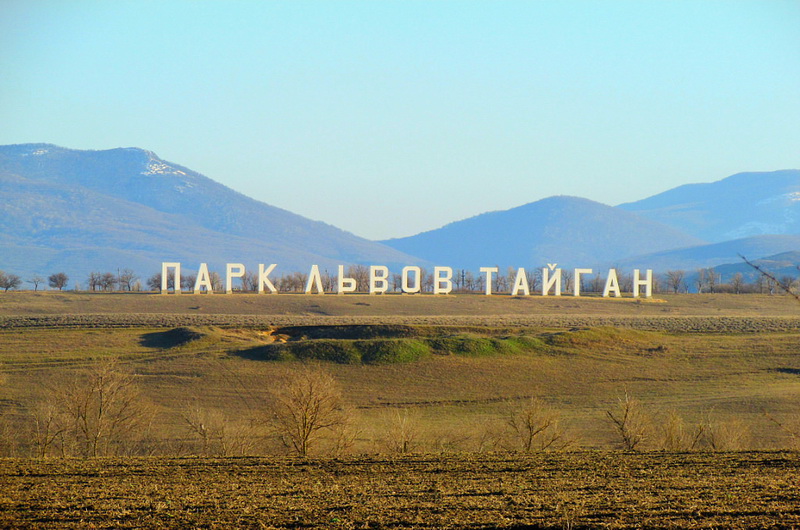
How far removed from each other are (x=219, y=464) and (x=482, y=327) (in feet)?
198

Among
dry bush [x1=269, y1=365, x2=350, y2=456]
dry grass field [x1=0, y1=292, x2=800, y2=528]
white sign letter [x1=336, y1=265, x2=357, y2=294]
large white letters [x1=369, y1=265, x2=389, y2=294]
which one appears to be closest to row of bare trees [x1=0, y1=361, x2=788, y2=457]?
dry bush [x1=269, y1=365, x2=350, y2=456]

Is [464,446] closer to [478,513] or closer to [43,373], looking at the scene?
[478,513]

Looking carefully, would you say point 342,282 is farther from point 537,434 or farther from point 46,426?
point 46,426

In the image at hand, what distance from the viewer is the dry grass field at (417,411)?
80.0 feet

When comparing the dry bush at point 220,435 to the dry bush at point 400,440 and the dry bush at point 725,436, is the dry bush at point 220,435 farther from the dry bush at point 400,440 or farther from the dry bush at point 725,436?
the dry bush at point 725,436

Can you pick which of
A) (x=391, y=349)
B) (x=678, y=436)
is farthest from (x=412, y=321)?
(x=678, y=436)

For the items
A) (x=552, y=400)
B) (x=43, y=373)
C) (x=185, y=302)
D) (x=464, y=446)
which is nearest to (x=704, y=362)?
(x=552, y=400)

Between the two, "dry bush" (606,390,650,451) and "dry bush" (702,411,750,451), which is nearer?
"dry bush" (702,411,750,451)

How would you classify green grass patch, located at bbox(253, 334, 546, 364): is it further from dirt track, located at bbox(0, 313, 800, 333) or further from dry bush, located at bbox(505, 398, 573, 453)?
dry bush, located at bbox(505, 398, 573, 453)

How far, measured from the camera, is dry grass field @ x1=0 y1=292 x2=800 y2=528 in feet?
80.0

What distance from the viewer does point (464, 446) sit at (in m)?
46.8

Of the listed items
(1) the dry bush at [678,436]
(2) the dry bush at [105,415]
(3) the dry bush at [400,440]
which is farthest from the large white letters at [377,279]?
(1) the dry bush at [678,436]

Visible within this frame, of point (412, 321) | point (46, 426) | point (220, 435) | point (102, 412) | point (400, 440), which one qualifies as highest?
point (412, 321)

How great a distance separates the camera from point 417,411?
194 feet
